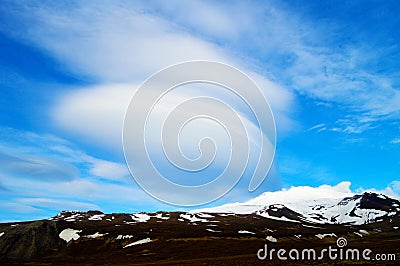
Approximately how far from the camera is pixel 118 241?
100m

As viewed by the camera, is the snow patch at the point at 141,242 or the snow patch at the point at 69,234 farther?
the snow patch at the point at 69,234

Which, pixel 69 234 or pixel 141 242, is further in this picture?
pixel 69 234

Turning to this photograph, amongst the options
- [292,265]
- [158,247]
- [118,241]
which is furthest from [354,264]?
[118,241]

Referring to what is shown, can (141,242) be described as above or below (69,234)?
below

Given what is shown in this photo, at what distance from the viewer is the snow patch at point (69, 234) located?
107m

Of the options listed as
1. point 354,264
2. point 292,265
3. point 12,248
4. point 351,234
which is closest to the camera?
point 354,264

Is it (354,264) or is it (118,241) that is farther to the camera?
(118,241)

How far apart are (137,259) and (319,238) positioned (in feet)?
223

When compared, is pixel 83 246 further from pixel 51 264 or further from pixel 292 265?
pixel 292 265

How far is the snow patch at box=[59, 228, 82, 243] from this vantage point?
106938 millimetres

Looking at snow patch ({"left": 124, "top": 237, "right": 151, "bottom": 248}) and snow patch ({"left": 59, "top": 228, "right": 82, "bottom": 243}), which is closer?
snow patch ({"left": 124, "top": 237, "right": 151, "bottom": 248})

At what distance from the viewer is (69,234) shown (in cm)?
11056

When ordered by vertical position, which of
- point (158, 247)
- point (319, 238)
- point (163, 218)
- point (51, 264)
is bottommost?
point (51, 264)

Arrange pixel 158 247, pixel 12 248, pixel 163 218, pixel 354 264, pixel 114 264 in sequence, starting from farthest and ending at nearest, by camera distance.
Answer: pixel 163 218 → pixel 12 248 → pixel 158 247 → pixel 114 264 → pixel 354 264
